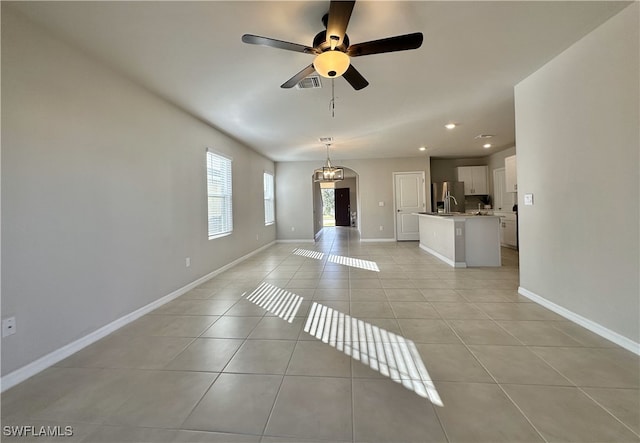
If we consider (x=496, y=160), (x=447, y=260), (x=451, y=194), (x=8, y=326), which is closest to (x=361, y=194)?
(x=451, y=194)

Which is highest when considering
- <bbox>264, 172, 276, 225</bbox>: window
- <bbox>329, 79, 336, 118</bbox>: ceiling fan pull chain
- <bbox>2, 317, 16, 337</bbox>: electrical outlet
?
<bbox>329, 79, 336, 118</bbox>: ceiling fan pull chain

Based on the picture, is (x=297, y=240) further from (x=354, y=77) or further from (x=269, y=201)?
(x=354, y=77)

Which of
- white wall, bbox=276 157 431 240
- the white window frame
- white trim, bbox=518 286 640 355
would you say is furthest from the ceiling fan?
white wall, bbox=276 157 431 240

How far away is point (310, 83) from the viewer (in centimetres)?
292

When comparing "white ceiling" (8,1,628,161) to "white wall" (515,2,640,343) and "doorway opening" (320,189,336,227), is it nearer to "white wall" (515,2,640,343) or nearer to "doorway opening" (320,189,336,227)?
"white wall" (515,2,640,343)

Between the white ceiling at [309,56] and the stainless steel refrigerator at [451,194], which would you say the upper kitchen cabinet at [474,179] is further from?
the white ceiling at [309,56]

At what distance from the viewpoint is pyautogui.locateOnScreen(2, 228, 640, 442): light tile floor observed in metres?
1.34

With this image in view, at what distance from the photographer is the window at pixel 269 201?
746 cm

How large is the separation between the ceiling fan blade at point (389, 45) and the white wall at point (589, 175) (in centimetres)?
159

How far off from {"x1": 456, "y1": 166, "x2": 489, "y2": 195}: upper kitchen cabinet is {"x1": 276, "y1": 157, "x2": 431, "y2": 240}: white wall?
1.13 metres

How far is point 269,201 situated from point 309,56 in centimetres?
563

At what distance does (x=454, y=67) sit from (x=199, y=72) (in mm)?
2555

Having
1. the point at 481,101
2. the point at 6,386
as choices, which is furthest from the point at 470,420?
the point at 481,101

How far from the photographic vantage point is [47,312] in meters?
1.94
